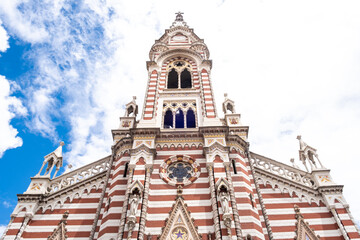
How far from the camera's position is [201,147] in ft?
62.2

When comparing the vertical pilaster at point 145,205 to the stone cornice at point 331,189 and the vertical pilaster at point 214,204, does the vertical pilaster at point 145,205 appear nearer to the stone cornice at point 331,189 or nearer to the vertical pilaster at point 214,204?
the vertical pilaster at point 214,204

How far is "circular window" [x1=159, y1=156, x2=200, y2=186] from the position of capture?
1714 cm

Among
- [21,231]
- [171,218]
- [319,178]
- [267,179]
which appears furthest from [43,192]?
[319,178]

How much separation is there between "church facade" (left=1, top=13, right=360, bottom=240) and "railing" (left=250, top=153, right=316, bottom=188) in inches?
2.8

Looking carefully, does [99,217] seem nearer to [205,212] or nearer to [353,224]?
[205,212]

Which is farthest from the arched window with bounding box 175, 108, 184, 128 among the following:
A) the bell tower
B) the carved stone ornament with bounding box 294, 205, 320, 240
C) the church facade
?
the carved stone ornament with bounding box 294, 205, 320, 240

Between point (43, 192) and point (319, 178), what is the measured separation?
61.2 ft

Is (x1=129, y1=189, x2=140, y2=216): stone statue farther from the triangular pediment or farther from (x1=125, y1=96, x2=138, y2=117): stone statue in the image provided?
(x1=125, y1=96, x2=138, y2=117): stone statue

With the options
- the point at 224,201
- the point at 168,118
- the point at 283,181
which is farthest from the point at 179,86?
the point at 224,201

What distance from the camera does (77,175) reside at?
1958 centimetres

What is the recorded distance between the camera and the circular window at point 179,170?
17.1 meters

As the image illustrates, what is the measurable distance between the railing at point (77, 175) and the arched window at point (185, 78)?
1123 cm

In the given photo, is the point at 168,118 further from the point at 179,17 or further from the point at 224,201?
the point at 179,17

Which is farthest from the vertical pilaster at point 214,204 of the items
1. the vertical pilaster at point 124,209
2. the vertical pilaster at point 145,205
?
the vertical pilaster at point 124,209
